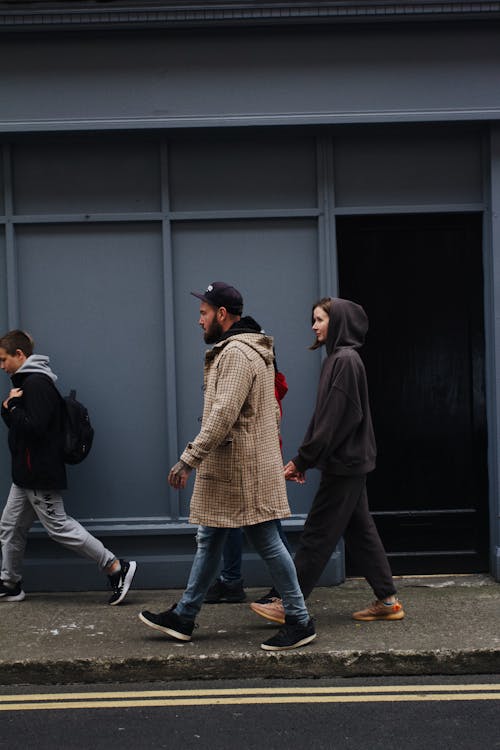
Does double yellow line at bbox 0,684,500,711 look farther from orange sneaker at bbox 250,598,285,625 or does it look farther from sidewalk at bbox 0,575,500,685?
orange sneaker at bbox 250,598,285,625

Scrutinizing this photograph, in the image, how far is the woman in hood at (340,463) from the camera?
20.6ft

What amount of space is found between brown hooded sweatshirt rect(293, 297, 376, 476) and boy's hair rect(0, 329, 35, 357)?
81.5 inches

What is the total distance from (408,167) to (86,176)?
7.70 ft

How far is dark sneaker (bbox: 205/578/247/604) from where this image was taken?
7.23 m

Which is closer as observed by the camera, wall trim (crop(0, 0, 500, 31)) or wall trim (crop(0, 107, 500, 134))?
wall trim (crop(0, 0, 500, 31))

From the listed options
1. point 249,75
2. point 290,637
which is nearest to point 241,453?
point 290,637

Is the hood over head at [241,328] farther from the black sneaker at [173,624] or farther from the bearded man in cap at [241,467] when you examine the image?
the black sneaker at [173,624]

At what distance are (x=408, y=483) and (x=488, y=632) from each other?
1.85m

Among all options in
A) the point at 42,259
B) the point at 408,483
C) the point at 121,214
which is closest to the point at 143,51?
the point at 121,214

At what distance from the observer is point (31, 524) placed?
291 inches

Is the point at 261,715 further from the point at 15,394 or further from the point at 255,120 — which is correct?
the point at 255,120

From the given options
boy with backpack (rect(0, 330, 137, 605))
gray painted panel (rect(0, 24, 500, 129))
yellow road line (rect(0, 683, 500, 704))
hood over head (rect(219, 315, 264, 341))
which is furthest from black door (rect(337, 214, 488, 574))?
yellow road line (rect(0, 683, 500, 704))

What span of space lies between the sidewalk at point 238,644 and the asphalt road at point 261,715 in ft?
0.38

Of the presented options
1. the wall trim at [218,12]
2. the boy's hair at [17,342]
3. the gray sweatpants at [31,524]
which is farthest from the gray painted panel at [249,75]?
the gray sweatpants at [31,524]
